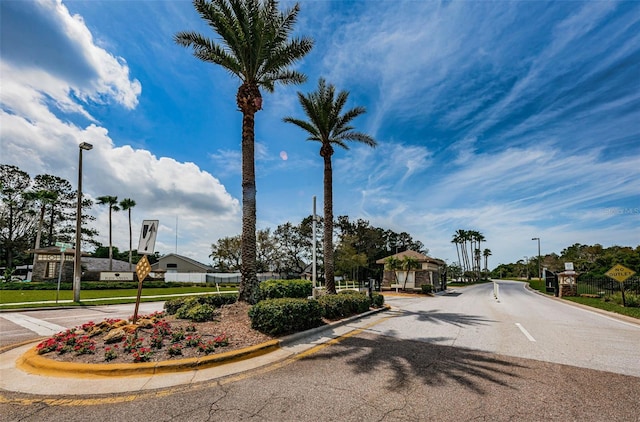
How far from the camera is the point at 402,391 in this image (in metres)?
4.71

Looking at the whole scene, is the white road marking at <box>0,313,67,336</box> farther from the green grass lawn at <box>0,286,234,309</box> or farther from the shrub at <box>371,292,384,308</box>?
the shrub at <box>371,292,384,308</box>

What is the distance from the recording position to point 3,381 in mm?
4977

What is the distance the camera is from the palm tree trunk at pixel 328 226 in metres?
16.0

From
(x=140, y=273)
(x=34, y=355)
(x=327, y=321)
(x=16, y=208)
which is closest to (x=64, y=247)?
(x=140, y=273)

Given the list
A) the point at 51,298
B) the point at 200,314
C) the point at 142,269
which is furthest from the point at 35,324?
the point at 51,298

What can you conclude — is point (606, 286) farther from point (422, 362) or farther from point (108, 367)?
point (108, 367)

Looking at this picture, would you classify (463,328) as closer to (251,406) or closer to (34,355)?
(251,406)

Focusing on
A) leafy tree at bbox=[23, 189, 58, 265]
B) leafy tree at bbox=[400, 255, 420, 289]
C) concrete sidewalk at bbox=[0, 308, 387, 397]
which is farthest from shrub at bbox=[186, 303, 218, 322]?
leafy tree at bbox=[23, 189, 58, 265]

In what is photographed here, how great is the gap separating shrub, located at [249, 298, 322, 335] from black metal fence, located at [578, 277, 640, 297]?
25437mm

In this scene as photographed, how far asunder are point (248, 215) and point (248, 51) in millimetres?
5921

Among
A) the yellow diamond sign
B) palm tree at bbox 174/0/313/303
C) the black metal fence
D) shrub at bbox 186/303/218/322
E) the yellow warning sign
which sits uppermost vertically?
palm tree at bbox 174/0/313/303

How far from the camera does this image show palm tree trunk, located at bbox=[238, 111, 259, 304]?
1029 cm

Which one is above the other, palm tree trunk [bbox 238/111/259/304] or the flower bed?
palm tree trunk [bbox 238/111/259/304]

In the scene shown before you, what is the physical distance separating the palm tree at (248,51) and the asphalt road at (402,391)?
4.90 meters
